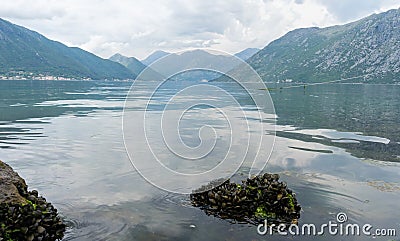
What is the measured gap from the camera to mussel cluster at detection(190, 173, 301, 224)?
13.8 m

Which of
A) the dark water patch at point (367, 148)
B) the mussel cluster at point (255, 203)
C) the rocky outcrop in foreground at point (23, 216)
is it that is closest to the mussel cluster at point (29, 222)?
the rocky outcrop in foreground at point (23, 216)

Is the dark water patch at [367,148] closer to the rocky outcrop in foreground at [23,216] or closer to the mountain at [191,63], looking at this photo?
the mountain at [191,63]

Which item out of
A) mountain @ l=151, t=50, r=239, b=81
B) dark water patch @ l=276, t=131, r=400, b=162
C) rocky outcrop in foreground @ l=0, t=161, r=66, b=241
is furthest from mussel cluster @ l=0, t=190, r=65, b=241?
dark water patch @ l=276, t=131, r=400, b=162

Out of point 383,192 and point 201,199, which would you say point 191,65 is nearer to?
point 201,199

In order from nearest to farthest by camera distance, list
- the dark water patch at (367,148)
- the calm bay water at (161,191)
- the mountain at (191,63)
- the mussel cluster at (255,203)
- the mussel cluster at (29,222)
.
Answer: the mussel cluster at (29,222) < the calm bay water at (161,191) < the mussel cluster at (255,203) < the mountain at (191,63) < the dark water patch at (367,148)

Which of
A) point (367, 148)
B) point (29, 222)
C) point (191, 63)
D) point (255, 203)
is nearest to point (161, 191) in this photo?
point (255, 203)

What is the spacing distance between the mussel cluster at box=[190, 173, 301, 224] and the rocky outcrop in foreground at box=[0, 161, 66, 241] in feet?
19.6

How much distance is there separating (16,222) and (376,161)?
21.8 m

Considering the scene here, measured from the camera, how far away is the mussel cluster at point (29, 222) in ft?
34.6

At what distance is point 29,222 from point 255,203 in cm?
842

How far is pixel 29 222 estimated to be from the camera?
11.0 m

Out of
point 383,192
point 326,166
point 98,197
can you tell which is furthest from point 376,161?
point 98,197

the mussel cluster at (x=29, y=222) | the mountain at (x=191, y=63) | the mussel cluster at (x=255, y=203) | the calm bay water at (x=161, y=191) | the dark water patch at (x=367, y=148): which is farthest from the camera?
the dark water patch at (x=367, y=148)

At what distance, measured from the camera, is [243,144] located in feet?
95.7
